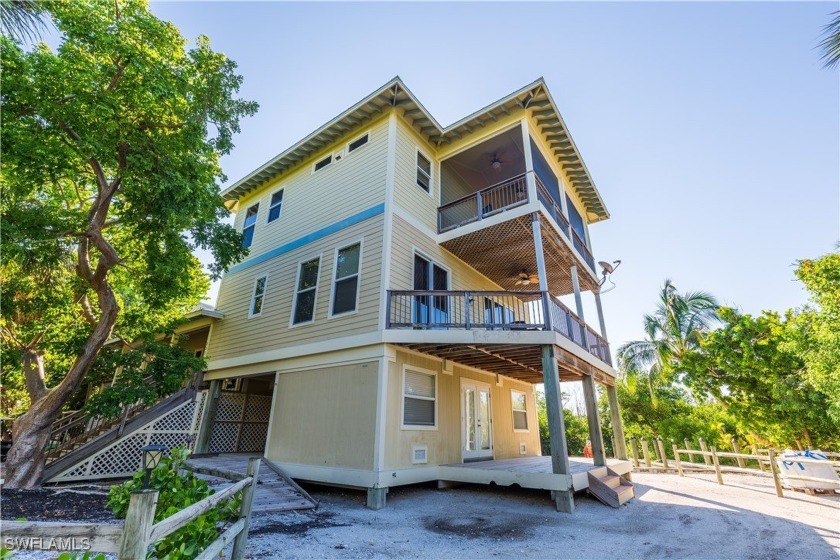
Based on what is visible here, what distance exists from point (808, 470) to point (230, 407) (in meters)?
15.4

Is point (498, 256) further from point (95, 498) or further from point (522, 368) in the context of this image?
point (95, 498)

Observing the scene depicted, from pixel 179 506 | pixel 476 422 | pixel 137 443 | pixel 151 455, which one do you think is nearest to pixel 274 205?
pixel 137 443

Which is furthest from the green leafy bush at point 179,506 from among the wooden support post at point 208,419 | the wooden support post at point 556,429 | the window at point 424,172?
the window at point 424,172

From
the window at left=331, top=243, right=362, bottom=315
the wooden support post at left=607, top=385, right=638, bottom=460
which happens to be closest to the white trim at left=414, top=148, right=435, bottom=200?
the window at left=331, top=243, right=362, bottom=315

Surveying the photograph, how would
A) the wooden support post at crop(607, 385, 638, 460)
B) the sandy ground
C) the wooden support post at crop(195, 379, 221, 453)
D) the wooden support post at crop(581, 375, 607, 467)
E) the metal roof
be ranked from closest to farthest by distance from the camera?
the sandy ground < the wooden support post at crop(581, 375, 607, 467) < the metal roof < the wooden support post at crop(195, 379, 221, 453) < the wooden support post at crop(607, 385, 638, 460)

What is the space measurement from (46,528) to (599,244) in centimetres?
1620

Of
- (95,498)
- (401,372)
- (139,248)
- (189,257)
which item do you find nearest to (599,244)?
(401,372)

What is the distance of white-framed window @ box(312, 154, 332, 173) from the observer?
38.2 ft

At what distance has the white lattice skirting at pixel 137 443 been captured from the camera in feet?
27.0

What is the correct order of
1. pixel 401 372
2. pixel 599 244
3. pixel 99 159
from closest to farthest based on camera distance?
pixel 99 159
pixel 401 372
pixel 599 244

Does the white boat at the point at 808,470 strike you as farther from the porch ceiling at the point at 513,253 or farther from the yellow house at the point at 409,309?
the porch ceiling at the point at 513,253

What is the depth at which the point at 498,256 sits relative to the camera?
11.1 meters

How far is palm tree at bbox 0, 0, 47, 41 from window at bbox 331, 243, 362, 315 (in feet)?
22.3

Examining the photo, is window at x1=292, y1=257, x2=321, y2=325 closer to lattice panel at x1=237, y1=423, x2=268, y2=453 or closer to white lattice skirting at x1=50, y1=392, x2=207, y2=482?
white lattice skirting at x1=50, y1=392, x2=207, y2=482
